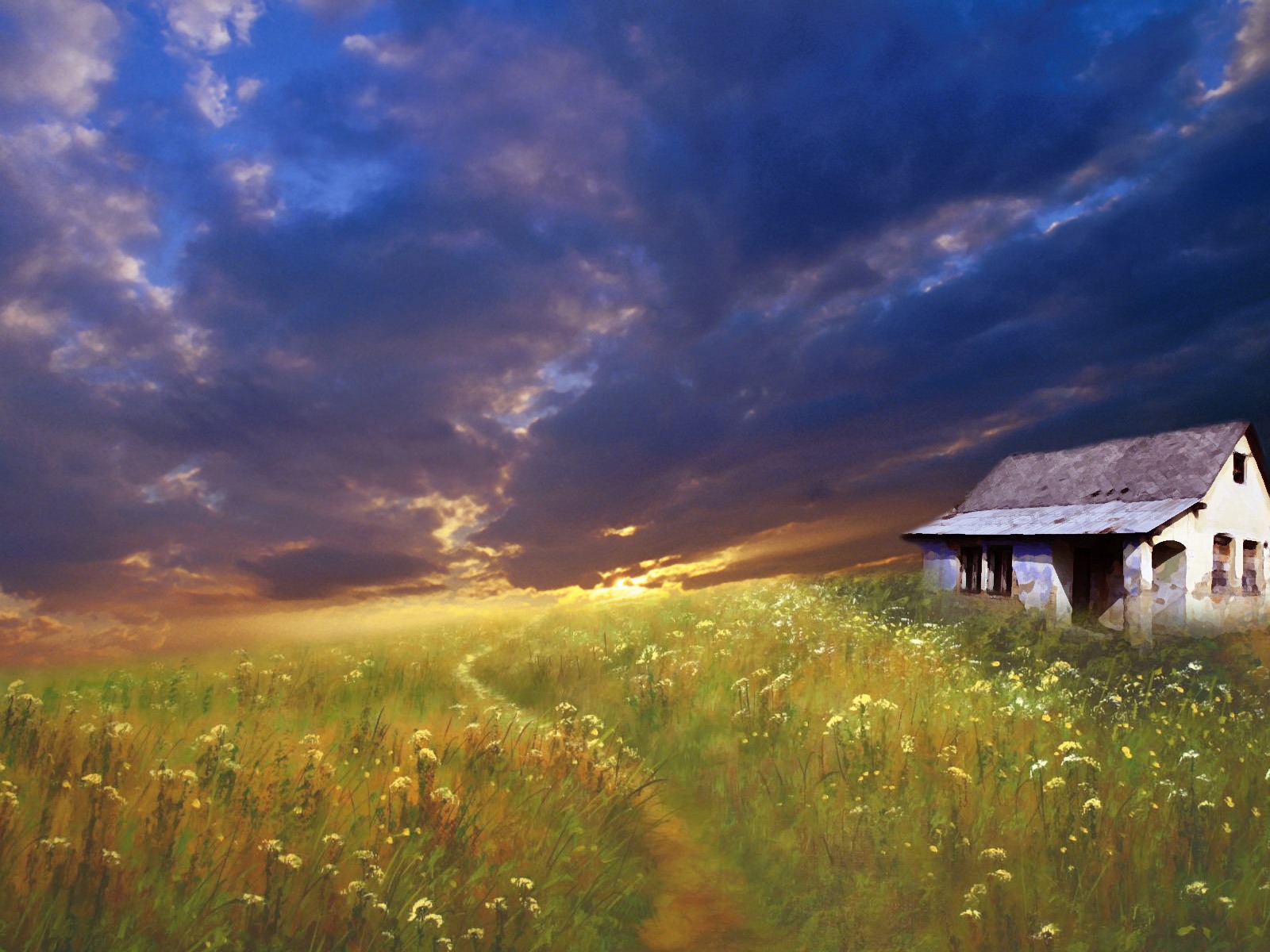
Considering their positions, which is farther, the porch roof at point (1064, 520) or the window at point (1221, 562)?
the window at point (1221, 562)

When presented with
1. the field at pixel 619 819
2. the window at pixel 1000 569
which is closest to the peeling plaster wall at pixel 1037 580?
the window at pixel 1000 569

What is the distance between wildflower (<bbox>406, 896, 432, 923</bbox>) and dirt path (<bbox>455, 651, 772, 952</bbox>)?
1.99m

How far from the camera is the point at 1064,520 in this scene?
22953mm

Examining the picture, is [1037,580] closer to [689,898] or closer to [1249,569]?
[1249,569]

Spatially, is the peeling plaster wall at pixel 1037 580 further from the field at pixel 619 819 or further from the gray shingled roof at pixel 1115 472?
the field at pixel 619 819

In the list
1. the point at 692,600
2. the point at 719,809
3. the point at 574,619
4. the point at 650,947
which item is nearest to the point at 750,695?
the point at 719,809

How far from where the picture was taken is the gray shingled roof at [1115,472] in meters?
22.3

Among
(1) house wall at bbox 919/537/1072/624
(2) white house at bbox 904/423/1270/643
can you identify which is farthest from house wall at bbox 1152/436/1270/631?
(1) house wall at bbox 919/537/1072/624

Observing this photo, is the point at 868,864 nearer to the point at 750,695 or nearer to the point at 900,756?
the point at 900,756

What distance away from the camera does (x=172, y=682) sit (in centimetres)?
895

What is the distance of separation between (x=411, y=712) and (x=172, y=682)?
278 centimetres

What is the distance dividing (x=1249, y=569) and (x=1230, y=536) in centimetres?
176

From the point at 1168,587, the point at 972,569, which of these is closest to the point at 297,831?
the point at 1168,587

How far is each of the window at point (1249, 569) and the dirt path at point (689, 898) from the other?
23.1 m
